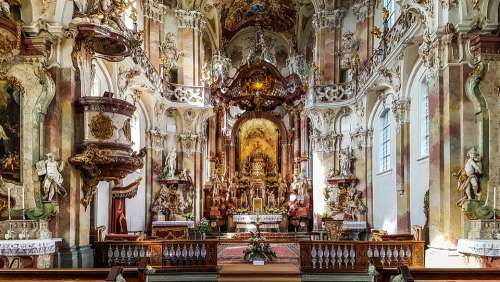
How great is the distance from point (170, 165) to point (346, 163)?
753 centimetres

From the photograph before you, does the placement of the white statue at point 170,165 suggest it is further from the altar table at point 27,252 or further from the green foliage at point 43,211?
the altar table at point 27,252

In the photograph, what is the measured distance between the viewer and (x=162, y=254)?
12.9 m

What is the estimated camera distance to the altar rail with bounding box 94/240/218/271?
41.8 ft

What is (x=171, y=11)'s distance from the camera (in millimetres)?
24609

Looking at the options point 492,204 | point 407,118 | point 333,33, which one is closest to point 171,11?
point 333,33

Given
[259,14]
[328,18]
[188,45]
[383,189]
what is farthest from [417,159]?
[259,14]

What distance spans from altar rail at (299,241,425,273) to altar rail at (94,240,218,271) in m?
2.40

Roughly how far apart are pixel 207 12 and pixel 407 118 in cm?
1494

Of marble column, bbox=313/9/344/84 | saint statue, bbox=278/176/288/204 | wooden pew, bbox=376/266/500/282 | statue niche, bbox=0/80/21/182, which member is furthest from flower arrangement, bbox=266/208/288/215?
wooden pew, bbox=376/266/500/282

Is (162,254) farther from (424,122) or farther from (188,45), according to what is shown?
(188,45)

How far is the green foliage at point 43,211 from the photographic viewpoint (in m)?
10.7

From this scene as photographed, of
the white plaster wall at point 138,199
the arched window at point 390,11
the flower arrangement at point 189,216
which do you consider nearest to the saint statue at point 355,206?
the flower arrangement at point 189,216

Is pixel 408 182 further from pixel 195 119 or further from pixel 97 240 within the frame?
pixel 195 119

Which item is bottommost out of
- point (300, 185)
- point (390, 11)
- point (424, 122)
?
point (300, 185)
